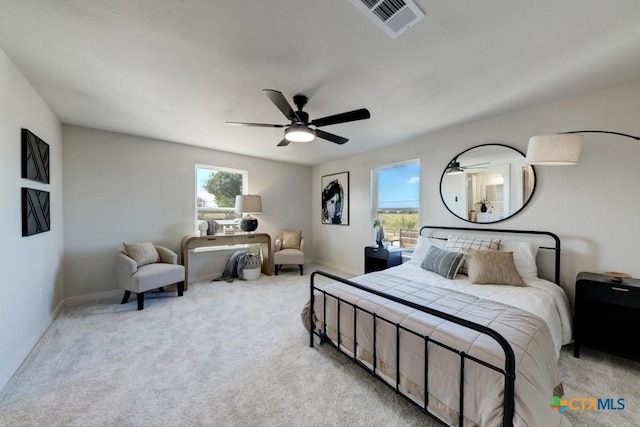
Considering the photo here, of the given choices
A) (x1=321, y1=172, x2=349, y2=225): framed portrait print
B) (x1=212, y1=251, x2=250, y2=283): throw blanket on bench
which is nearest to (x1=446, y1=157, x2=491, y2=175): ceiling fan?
(x1=321, y1=172, x2=349, y2=225): framed portrait print

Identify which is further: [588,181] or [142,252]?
[142,252]

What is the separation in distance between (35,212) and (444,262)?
4188mm

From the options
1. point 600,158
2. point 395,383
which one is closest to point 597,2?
point 600,158

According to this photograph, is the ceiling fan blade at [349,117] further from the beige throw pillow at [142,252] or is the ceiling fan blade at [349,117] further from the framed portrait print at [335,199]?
the beige throw pillow at [142,252]

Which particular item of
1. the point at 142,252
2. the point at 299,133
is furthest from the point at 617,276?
the point at 142,252

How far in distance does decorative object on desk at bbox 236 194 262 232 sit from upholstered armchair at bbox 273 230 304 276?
28.9 inches

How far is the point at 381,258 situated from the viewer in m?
3.99

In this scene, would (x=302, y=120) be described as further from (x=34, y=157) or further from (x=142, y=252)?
(x=142, y=252)

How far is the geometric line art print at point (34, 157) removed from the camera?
213cm

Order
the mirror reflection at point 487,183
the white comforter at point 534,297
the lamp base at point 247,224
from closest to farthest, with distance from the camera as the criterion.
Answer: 1. the white comforter at point 534,297
2. the mirror reflection at point 487,183
3. the lamp base at point 247,224

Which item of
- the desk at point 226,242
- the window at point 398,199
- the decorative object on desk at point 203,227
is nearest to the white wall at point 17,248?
the desk at point 226,242

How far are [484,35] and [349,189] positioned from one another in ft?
11.8

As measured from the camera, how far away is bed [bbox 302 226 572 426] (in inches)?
46.1

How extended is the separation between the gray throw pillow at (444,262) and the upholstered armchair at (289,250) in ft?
8.60
